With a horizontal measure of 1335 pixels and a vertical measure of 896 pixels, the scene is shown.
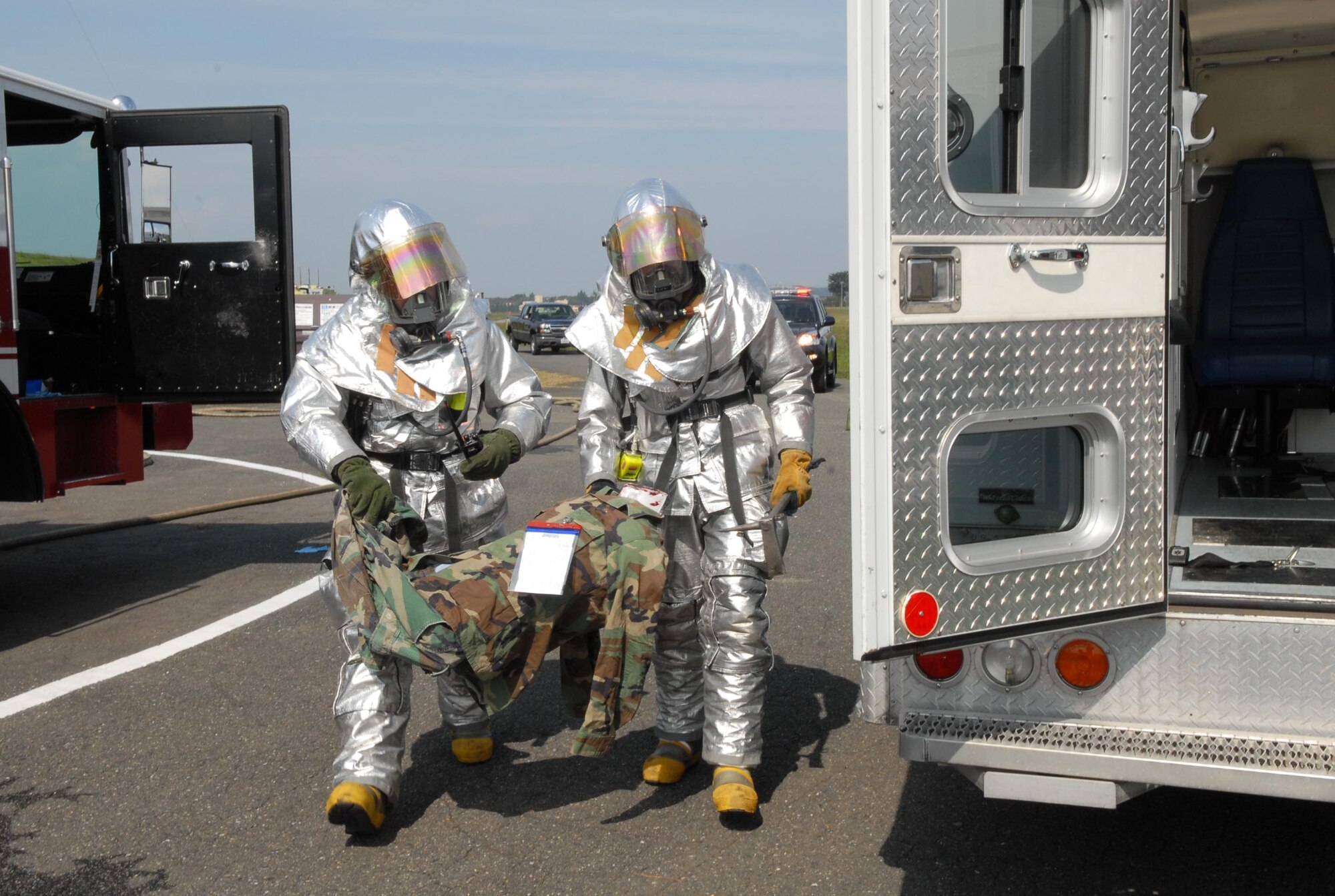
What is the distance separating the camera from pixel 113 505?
1012 centimetres

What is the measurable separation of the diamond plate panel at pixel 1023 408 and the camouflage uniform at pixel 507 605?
1.17m

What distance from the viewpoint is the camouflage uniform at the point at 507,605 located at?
140 inches

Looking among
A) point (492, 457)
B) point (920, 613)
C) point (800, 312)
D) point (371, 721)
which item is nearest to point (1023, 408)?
point (920, 613)

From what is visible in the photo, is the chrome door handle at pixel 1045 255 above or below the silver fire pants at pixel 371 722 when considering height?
above

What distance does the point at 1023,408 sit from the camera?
9.32 feet

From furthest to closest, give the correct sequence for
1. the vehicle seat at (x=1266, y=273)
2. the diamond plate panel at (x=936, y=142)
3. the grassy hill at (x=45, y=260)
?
the grassy hill at (x=45, y=260), the vehicle seat at (x=1266, y=273), the diamond plate panel at (x=936, y=142)

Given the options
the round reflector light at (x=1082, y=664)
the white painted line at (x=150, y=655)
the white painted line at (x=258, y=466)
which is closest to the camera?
the round reflector light at (x=1082, y=664)

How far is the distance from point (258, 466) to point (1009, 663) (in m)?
10.5

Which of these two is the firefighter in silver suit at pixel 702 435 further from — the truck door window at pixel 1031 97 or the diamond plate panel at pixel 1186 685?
the truck door window at pixel 1031 97

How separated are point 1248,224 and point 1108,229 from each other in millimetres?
3413

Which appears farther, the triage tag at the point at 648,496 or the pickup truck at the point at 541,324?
the pickup truck at the point at 541,324

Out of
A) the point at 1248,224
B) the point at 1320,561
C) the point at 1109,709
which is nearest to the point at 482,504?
the point at 1109,709

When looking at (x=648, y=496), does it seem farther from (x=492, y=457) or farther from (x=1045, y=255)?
(x=1045, y=255)

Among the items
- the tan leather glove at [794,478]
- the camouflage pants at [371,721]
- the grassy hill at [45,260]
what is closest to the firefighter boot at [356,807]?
the camouflage pants at [371,721]
